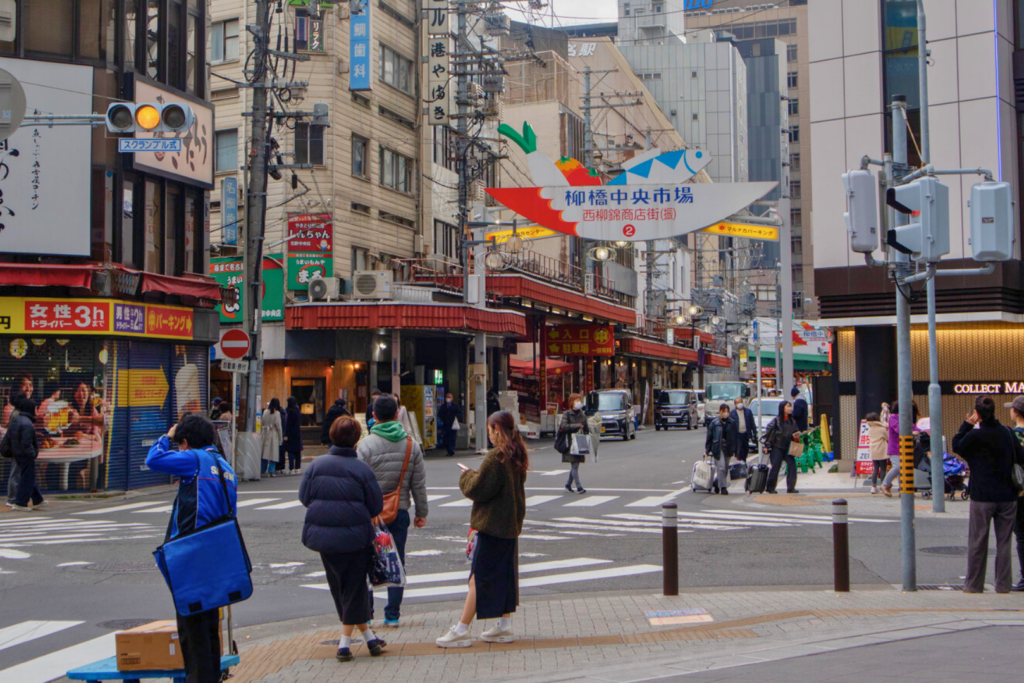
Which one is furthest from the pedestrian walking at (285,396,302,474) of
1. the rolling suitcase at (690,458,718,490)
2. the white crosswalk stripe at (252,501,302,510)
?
the rolling suitcase at (690,458,718,490)

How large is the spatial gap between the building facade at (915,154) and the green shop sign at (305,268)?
15.6 meters

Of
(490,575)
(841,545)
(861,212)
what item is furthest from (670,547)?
(861,212)

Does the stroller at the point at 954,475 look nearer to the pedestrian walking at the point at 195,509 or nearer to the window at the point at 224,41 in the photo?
the pedestrian walking at the point at 195,509

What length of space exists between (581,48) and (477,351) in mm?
47649

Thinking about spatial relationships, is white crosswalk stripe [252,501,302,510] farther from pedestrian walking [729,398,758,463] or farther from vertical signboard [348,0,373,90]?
vertical signboard [348,0,373,90]

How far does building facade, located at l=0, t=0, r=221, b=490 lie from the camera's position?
21.1 m

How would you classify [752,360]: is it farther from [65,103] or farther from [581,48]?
[65,103]

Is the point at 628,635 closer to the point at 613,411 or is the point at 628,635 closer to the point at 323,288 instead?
the point at 323,288

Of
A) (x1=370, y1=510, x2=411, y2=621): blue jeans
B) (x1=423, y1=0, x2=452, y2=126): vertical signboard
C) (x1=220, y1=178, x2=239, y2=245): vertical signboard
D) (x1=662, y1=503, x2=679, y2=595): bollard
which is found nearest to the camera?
(x1=370, y1=510, x2=411, y2=621): blue jeans

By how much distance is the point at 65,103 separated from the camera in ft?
70.9

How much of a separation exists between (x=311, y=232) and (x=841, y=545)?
25582 mm

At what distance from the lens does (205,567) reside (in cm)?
644

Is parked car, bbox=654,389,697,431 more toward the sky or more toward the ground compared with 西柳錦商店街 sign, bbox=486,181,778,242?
more toward the ground

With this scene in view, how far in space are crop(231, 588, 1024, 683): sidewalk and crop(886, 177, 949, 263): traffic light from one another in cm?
330
